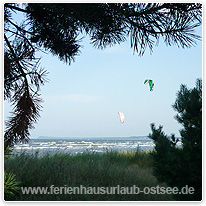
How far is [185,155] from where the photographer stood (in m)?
2.65

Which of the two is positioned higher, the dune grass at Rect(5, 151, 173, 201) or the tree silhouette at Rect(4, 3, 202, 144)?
the tree silhouette at Rect(4, 3, 202, 144)

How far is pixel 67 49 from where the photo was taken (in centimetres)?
479

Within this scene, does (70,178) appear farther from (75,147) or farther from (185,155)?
(75,147)

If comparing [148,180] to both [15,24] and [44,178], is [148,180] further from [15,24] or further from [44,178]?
[15,24]

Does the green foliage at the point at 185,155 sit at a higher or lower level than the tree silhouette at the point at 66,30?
lower

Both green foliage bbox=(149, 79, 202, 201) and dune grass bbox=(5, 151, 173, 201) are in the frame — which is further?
dune grass bbox=(5, 151, 173, 201)

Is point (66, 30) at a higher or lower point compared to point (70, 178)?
higher

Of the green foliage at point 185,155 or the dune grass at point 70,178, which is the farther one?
the dune grass at point 70,178

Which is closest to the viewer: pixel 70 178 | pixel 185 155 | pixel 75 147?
pixel 185 155

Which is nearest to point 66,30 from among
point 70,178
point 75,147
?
point 70,178

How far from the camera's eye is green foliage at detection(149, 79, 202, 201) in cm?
264

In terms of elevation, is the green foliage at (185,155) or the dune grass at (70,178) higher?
the green foliage at (185,155)

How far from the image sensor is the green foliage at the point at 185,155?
2643mm

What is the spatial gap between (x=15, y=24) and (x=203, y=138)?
3.37 metres
